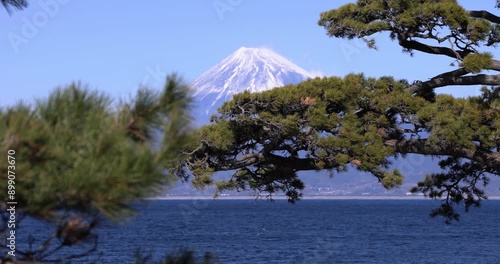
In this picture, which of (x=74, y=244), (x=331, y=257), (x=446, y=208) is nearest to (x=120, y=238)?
(x=331, y=257)

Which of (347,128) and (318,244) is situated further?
(318,244)

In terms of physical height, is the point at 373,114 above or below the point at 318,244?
above

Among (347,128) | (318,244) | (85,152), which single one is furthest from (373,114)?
(318,244)

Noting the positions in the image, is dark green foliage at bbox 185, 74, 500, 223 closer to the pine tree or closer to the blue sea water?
the pine tree

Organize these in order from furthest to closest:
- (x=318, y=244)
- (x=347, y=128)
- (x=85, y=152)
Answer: (x=318, y=244), (x=347, y=128), (x=85, y=152)

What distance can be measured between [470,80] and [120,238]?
4619 centimetres

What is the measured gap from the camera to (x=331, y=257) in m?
38.5

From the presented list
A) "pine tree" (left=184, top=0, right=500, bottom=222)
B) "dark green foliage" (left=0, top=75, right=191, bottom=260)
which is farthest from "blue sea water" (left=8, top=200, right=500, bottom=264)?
"dark green foliage" (left=0, top=75, right=191, bottom=260)

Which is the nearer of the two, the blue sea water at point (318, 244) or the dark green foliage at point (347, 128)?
the dark green foliage at point (347, 128)

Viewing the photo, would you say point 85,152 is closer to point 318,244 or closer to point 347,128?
point 347,128

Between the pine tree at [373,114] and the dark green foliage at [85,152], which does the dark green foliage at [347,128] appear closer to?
the pine tree at [373,114]

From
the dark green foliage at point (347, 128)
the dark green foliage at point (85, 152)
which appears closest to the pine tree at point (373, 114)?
the dark green foliage at point (347, 128)

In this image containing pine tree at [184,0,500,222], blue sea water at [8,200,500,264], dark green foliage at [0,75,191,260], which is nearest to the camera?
dark green foliage at [0,75,191,260]

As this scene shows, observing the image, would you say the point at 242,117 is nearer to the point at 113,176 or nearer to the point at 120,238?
the point at 113,176
